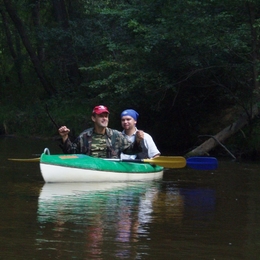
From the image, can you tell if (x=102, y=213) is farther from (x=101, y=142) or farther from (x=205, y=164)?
(x=205, y=164)

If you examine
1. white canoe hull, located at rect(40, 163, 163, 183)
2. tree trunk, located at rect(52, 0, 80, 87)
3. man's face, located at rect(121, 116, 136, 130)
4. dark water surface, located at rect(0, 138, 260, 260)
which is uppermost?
tree trunk, located at rect(52, 0, 80, 87)

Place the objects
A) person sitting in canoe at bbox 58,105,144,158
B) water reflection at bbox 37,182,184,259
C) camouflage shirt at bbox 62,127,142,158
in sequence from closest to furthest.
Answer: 1. water reflection at bbox 37,182,184,259
2. person sitting in canoe at bbox 58,105,144,158
3. camouflage shirt at bbox 62,127,142,158

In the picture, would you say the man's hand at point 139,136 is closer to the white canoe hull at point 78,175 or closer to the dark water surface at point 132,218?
the white canoe hull at point 78,175

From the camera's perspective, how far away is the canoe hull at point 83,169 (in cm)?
1119

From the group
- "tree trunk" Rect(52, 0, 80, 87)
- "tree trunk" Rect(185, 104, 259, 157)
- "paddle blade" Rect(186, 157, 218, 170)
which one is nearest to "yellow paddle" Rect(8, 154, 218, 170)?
"paddle blade" Rect(186, 157, 218, 170)

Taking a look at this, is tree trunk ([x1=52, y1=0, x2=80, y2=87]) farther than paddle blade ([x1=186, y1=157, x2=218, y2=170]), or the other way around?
tree trunk ([x1=52, y1=0, x2=80, y2=87])

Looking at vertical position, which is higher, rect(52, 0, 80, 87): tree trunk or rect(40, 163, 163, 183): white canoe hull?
rect(52, 0, 80, 87): tree trunk

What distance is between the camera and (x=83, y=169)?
11.4 m

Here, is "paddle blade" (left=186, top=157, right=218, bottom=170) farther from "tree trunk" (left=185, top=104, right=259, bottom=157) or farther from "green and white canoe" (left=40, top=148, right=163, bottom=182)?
"tree trunk" (left=185, top=104, right=259, bottom=157)

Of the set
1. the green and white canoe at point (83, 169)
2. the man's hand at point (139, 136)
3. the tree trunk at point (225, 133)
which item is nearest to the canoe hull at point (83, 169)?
the green and white canoe at point (83, 169)

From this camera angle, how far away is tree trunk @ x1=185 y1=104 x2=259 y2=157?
56.7 ft

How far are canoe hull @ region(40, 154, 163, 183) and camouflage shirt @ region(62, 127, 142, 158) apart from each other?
0.85ft

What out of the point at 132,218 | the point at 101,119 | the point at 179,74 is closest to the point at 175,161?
the point at 101,119

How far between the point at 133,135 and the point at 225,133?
567cm
